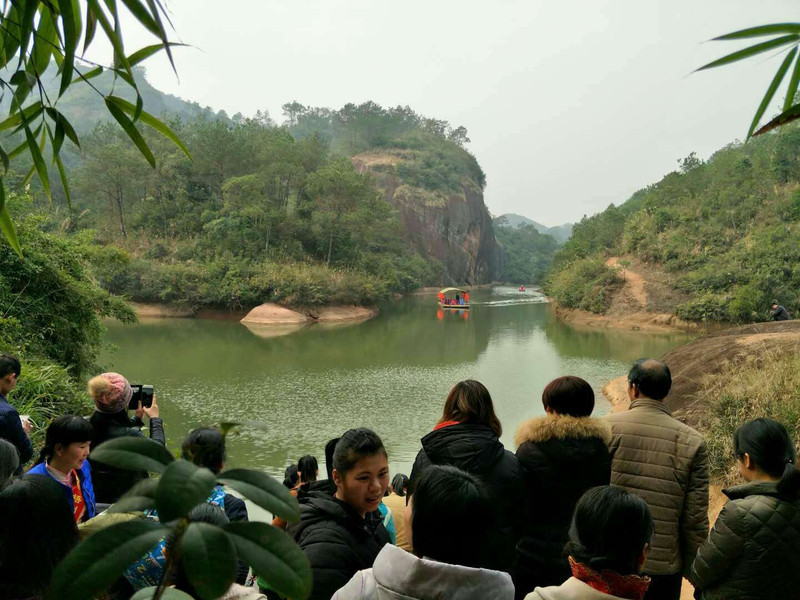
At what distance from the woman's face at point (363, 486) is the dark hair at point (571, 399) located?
649mm

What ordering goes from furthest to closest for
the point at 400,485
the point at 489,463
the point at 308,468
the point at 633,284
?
1. the point at 633,284
2. the point at 400,485
3. the point at 308,468
4. the point at 489,463

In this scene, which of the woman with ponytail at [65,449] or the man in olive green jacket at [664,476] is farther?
the man in olive green jacket at [664,476]

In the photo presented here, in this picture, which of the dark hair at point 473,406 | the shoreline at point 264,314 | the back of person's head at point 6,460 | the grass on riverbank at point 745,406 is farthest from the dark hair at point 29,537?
the shoreline at point 264,314

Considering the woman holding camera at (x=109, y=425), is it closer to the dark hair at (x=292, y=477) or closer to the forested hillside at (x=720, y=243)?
the dark hair at (x=292, y=477)

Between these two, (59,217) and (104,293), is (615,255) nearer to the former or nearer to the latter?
(104,293)

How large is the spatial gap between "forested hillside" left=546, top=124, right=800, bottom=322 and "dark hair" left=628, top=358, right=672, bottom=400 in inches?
632

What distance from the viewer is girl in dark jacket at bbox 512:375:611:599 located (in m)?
1.84

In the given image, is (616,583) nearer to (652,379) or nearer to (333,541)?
(333,541)

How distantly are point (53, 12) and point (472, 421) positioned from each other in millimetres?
1459

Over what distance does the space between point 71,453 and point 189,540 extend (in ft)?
5.62

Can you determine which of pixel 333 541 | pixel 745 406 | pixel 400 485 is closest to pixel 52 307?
pixel 400 485

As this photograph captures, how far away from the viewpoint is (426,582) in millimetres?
948

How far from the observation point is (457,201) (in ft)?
137

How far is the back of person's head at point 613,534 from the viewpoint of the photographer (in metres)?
1.14
